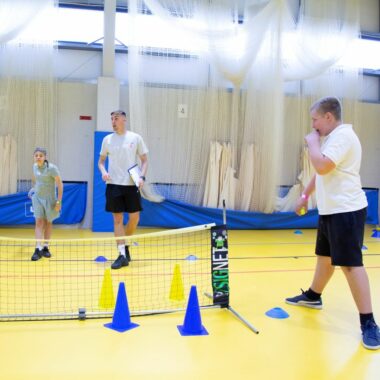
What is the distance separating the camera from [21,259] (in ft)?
17.1

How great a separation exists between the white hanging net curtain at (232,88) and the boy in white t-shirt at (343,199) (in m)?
4.54

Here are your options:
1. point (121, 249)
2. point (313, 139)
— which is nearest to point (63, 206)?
point (121, 249)

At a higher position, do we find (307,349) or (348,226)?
(348,226)

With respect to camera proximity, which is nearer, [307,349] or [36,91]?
[307,349]

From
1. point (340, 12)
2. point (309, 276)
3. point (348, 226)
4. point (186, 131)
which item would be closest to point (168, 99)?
point (186, 131)

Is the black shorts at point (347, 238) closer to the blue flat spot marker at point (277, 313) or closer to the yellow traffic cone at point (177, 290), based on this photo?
the blue flat spot marker at point (277, 313)

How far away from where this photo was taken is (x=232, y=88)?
816 cm

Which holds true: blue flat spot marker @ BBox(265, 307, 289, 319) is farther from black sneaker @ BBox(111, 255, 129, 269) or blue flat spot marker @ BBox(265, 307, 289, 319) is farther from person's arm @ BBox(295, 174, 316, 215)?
black sneaker @ BBox(111, 255, 129, 269)

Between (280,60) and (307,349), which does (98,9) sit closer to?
(280,60)

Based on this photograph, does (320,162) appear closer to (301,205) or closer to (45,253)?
(301,205)

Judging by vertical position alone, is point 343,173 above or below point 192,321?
above

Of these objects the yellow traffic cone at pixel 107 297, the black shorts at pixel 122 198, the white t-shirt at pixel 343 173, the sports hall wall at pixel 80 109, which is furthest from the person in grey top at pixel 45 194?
the white t-shirt at pixel 343 173

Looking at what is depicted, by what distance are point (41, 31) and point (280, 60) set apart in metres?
4.33

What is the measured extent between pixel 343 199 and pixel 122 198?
9.24ft
